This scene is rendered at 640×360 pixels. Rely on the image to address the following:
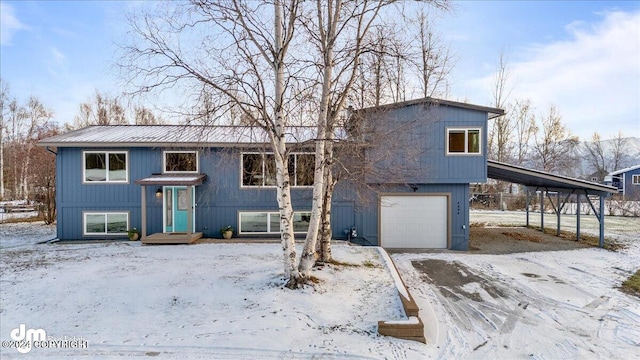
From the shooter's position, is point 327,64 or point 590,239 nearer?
point 327,64

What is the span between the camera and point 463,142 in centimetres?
1066

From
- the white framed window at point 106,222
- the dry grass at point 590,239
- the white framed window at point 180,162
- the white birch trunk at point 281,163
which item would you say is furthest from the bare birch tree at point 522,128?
the white framed window at point 106,222

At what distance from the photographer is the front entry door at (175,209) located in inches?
441

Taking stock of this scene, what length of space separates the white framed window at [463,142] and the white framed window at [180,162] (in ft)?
28.7

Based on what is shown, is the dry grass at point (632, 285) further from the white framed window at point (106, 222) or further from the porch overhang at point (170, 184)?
the white framed window at point (106, 222)

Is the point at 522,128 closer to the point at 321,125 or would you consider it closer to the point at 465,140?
the point at 465,140

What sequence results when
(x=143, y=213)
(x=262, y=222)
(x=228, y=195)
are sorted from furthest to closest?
1. (x=262, y=222)
2. (x=228, y=195)
3. (x=143, y=213)

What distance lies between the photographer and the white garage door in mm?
11195

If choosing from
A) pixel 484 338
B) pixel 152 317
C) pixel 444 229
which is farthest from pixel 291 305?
pixel 444 229

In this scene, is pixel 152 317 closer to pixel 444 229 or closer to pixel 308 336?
pixel 308 336

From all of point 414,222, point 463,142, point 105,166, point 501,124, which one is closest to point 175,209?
point 105,166

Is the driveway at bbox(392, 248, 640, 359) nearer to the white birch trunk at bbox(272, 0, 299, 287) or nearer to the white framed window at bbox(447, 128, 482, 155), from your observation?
the white birch trunk at bbox(272, 0, 299, 287)

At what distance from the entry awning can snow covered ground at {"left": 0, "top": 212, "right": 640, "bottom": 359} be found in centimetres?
225

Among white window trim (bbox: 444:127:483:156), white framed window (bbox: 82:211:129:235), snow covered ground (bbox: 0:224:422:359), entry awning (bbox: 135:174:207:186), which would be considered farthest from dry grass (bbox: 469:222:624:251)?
white framed window (bbox: 82:211:129:235)
